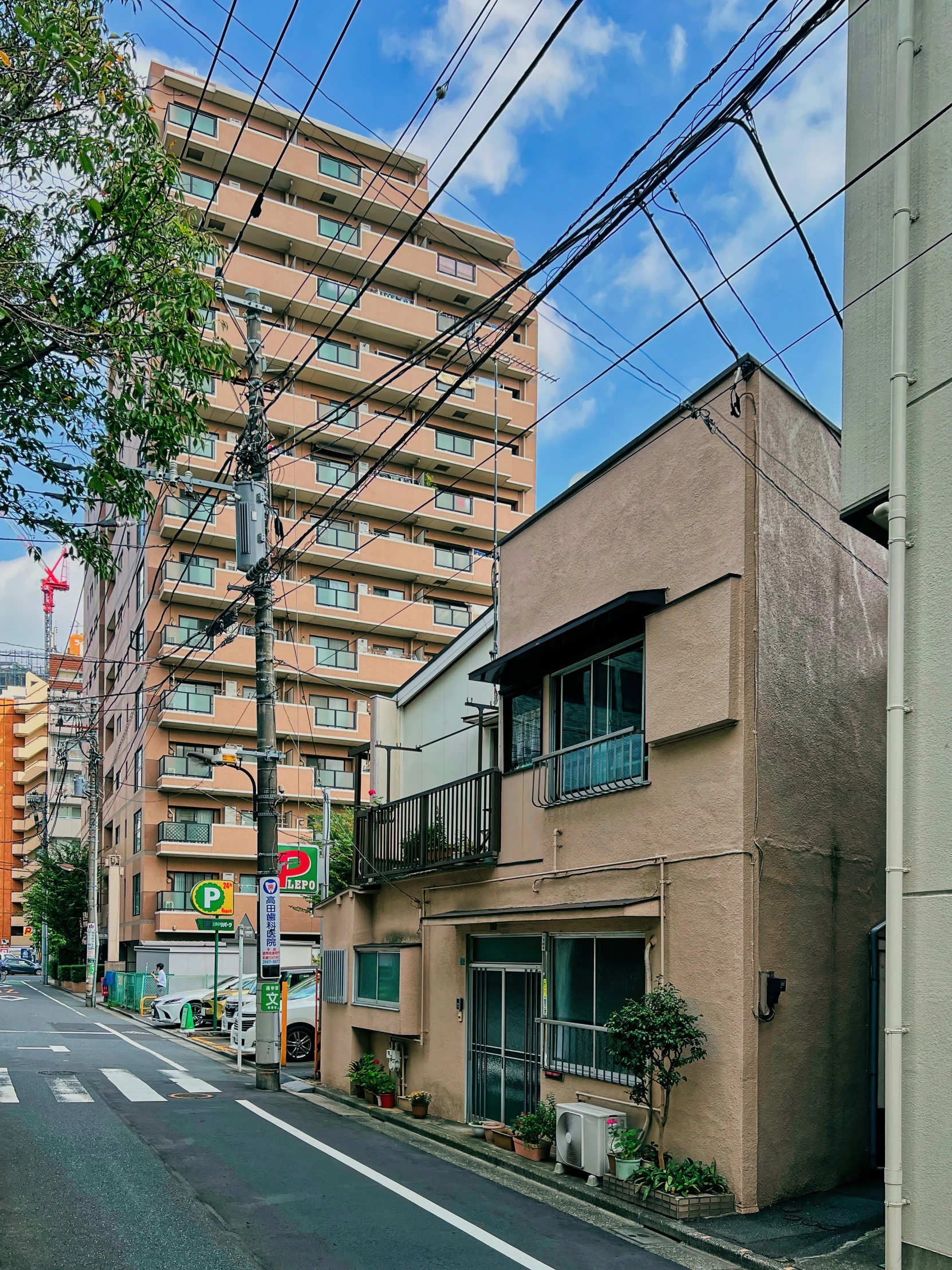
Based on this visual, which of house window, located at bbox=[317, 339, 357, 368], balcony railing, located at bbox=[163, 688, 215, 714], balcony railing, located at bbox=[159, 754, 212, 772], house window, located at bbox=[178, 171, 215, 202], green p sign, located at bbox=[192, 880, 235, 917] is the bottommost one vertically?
green p sign, located at bbox=[192, 880, 235, 917]

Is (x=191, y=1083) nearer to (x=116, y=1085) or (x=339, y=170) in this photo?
(x=116, y=1085)

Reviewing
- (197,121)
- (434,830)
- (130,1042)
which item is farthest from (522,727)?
(197,121)

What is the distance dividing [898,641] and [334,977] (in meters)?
13.5

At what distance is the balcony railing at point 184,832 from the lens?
4444 centimetres

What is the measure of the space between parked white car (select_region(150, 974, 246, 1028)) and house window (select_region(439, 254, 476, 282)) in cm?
3333

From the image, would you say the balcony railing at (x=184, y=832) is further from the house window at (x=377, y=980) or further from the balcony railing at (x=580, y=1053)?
the balcony railing at (x=580, y=1053)

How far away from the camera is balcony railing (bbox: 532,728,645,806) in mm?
12242

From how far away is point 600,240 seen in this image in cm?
928

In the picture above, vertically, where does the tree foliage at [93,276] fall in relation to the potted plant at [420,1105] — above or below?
above

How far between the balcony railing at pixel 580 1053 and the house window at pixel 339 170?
45261 mm

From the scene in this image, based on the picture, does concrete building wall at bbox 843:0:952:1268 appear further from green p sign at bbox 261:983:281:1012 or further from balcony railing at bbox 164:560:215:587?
balcony railing at bbox 164:560:215:587

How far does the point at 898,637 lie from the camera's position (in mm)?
8383

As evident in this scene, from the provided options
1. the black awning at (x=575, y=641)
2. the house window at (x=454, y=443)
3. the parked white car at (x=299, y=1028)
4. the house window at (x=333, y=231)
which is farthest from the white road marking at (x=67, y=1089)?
the house window at (x=333, y=231)

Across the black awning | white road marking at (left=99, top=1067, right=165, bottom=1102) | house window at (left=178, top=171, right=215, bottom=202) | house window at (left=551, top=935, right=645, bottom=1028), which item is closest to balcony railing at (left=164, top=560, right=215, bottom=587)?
house window at (left=178, top=171, right=215, bottom=202)
